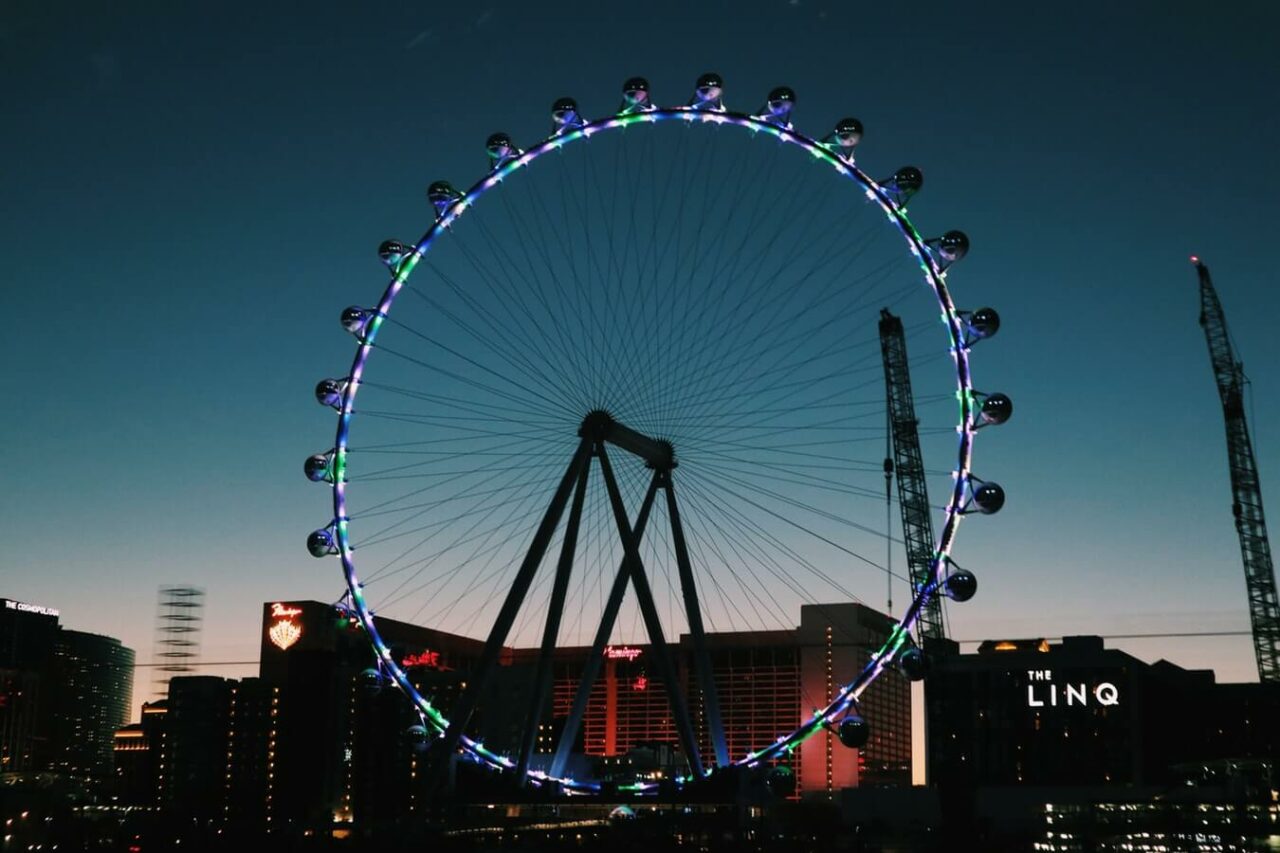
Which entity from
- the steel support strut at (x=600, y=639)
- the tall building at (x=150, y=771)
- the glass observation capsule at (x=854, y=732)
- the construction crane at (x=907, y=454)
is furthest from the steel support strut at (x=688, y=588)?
the tall building at (x=150, y=771)

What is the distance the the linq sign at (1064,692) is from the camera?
344 feet

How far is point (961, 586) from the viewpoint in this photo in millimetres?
39219

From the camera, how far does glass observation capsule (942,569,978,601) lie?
39.2 m

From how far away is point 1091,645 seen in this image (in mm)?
111500

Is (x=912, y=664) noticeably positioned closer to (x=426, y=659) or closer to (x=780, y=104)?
(x=780, y=104)

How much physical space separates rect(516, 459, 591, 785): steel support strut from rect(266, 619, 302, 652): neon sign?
97.4 metres

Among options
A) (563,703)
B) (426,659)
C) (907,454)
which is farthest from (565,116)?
(563,703)

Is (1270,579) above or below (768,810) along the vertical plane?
above

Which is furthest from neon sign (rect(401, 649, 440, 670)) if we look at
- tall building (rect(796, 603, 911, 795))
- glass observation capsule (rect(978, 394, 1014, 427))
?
glass observation capsule (rect(978, 394, 1014, 427))

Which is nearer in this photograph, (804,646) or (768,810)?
(768,810)

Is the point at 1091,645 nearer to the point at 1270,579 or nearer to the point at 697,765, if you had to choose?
the point at 1270,579

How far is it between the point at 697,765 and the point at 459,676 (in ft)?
267

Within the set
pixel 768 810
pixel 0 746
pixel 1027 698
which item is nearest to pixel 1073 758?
pixel 1027 698

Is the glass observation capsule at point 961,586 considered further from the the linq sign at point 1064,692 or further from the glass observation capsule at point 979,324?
the the linq sign at point 1064,692
